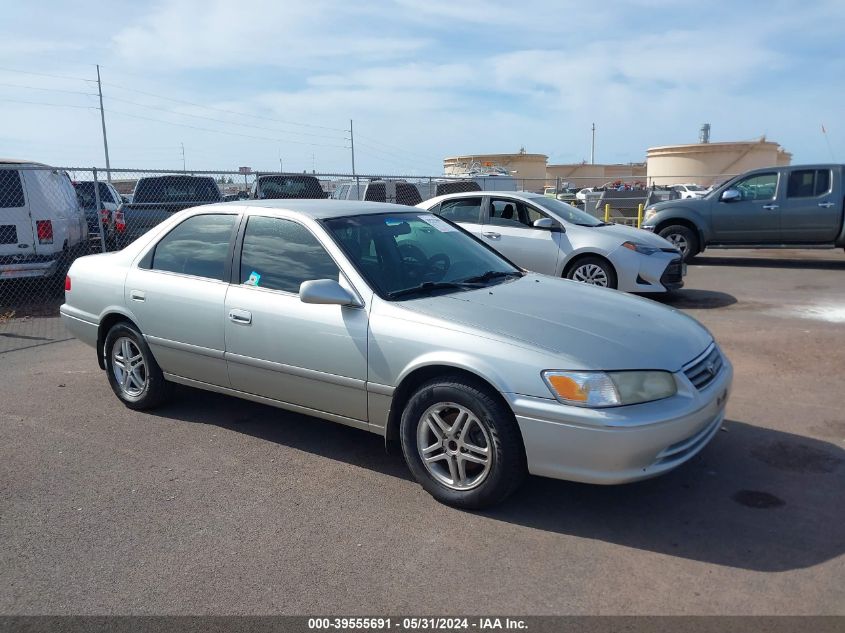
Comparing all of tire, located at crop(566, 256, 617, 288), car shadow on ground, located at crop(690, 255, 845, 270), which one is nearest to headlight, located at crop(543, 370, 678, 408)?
tire, located at crop(566, 256, 617, 288)

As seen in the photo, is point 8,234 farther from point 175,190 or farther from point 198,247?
point 198,247

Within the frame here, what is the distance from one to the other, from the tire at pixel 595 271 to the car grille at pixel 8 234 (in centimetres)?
746

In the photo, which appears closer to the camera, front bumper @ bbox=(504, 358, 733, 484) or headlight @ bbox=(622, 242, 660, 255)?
front bumper @ bbox=(504, 358, 733, 484)

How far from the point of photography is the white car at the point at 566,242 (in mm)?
9133

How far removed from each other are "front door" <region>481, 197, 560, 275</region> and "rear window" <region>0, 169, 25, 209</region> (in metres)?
6.32

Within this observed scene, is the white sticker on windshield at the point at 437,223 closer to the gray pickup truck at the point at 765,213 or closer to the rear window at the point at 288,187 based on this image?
the gray pickup truck at the point at 765,213

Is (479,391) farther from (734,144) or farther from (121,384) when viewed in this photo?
(734,144)

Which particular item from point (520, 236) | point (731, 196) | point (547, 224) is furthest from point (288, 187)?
point (731, 196)

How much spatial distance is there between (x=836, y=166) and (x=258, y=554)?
12644mm

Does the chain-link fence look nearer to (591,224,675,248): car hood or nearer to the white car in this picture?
the white car

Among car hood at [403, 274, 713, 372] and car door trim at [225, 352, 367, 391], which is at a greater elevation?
car hood at [403, 274, 713, 372]

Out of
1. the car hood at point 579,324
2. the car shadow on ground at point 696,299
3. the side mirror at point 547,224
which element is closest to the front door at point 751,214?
the car shadow on ground at point 696,299

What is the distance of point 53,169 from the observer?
9.97 meters

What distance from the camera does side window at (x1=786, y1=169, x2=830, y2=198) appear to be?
1256cm
